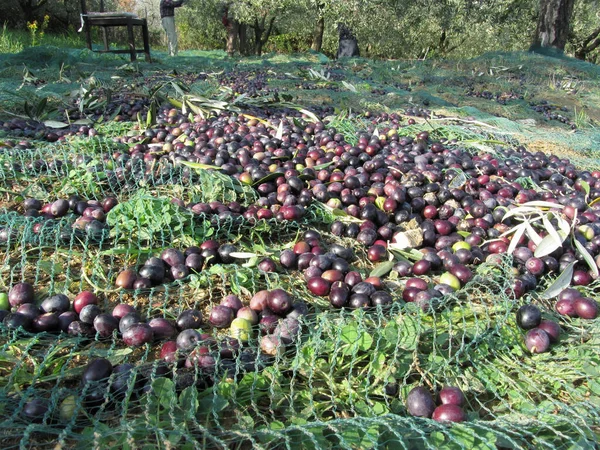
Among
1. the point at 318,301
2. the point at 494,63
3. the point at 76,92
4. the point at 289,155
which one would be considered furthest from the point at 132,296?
the point at 494,63

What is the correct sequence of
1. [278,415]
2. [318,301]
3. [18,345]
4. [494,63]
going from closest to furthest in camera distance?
[278,415] < [18,345] < [318,301] < [494,63]

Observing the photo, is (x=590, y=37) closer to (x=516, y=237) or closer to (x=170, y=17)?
(x=170, y=17)

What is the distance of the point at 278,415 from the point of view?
1677 millimetres

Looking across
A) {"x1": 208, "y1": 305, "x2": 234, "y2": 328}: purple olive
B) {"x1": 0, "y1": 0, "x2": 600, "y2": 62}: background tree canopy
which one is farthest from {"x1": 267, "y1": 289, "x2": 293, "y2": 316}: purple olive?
{"x1": 0, "y1": 0, "x2": 600, "y2": 62}: background tree canopy

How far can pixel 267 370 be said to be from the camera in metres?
1.79

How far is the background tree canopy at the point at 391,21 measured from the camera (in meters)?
17.1

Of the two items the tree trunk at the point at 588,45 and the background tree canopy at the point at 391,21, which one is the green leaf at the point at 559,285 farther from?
the tree trunk at the point at 588,45

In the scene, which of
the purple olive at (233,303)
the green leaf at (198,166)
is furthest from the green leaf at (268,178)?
the purple olive at (233,303)

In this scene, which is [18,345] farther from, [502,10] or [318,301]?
[502,10]

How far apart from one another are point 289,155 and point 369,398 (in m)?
2.85

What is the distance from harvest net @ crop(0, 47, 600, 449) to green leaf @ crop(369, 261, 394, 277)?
52 mm

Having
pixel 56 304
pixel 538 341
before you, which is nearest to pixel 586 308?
pixel 538 341

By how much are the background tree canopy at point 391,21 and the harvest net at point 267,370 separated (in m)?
15.7

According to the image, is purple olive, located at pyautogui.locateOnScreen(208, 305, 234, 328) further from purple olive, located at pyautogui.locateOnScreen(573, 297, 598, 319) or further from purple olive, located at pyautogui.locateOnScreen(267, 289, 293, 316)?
purple olive, located at pyautogui.locateOnScreen(573, 297, 598, 319)
